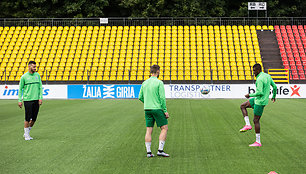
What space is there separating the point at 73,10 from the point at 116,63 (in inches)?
441

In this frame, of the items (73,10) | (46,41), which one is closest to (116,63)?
(46,41)

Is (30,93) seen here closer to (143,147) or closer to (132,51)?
(143,147)

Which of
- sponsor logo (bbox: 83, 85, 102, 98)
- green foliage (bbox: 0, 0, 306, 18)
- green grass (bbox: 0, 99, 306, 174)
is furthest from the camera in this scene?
green foliage (bbox: 0, 0, 306, 18)

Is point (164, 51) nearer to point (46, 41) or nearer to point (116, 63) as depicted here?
point (116, 63)

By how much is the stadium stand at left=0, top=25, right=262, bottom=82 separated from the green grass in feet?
50.8

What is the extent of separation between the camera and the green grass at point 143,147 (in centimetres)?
763

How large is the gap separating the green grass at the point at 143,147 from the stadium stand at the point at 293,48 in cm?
1846

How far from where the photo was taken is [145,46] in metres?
35.4

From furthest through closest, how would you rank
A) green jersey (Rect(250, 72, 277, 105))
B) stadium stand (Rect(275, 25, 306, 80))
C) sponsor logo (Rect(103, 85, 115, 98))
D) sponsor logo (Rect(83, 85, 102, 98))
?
stadium stand (Rect(275, 25, 306, 80)) < sponsor logo (Rect(83, 85, 102, 98)) < sponsor logo (Rect(103, 85, 115, 98)) < green jersey (Rect(250, 72, 277, 105))

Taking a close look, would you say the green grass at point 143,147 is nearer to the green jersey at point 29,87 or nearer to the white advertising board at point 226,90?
the green jersey at point 29,87

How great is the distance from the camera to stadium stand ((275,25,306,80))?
3297cm

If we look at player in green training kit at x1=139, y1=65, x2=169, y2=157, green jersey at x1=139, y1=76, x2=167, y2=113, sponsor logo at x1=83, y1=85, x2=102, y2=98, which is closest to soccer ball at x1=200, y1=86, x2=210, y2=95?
sponsor logo at x1=83, y1=85, x2=102, y2=98

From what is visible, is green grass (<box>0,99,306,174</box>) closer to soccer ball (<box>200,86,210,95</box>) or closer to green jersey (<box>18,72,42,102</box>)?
green jersey (<box>18,72,42,102</box>)

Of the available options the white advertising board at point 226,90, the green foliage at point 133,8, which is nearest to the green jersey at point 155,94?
the white advertising board at point 226,90
